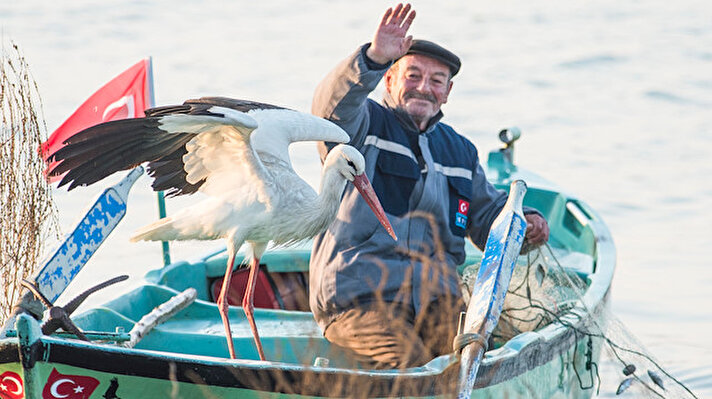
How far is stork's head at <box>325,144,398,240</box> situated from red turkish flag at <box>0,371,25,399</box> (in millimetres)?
1555

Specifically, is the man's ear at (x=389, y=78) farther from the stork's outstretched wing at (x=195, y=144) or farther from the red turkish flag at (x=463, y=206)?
the stork's outstretched wing at (x=195, y=144)

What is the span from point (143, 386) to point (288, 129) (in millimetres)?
1222

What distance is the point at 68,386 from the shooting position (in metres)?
4.62

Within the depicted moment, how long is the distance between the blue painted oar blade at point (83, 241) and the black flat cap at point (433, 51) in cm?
144

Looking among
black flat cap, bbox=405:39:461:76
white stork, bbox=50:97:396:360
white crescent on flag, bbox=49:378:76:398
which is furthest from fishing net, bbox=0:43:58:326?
black flat cap, bbox=405:39:461:76

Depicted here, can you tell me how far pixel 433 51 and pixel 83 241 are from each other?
6.26 ft

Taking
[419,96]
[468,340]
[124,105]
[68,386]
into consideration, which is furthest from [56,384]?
[124,105]

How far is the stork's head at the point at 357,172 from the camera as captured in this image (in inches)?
207

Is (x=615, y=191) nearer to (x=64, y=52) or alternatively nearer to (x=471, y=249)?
(x=471, y=249)

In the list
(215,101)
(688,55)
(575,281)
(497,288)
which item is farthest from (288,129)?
(688,55)

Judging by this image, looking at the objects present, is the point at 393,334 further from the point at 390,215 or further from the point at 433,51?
the point at 433,51

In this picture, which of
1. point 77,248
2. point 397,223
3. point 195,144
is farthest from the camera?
point 397,223

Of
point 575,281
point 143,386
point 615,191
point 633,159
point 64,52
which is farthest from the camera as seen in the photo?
point 64,52

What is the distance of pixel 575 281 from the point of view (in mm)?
6914
